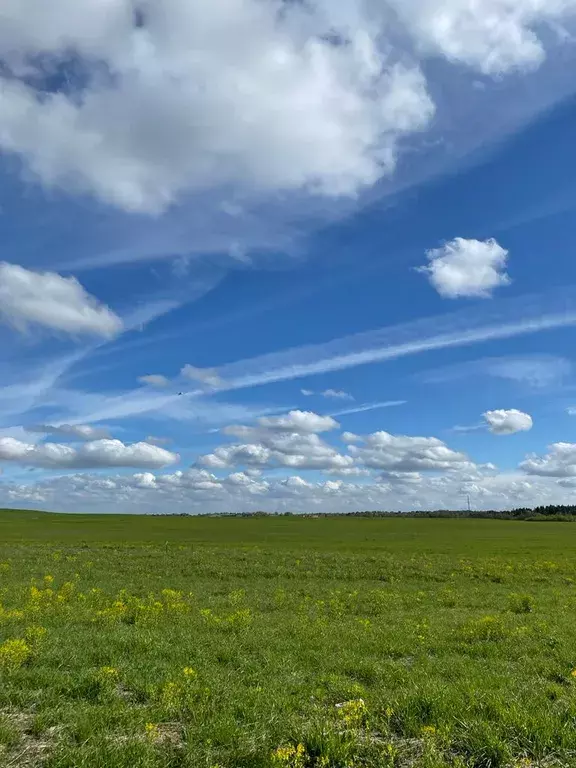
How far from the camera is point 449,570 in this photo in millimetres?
40438

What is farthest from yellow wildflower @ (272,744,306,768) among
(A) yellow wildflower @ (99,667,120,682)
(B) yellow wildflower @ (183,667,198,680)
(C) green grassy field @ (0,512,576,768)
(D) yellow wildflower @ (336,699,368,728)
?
(A) yellow wildflower @ (99,667,120,682)

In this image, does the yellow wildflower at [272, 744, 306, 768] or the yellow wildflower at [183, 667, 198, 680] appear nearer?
the yellow wildflower at [272, 744, 306, 768]

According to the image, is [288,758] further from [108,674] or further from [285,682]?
[108,674]

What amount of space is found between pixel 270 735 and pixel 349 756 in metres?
1.31

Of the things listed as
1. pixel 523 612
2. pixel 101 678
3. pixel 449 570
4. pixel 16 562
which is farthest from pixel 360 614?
pixel 16 562

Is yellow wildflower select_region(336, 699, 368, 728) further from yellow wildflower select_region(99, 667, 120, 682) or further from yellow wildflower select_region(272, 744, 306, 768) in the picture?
yellow wildflower select_region(99, 667, 120, 682)

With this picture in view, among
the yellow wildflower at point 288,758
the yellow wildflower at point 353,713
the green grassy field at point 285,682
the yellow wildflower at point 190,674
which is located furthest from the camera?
the yellow wildflower at point 190,674

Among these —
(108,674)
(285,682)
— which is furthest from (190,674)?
(285,682)

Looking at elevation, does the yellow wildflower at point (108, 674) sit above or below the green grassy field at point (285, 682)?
above

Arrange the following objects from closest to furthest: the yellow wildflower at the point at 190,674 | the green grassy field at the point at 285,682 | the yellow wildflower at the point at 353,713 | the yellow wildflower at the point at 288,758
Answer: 1. the yellow wildflower at the point at 288,758
2. the green grassy field at the point at 285,682
3. the yellow wildflower at the point at 353,713
4. the yellow wildflower at the point at 190,674

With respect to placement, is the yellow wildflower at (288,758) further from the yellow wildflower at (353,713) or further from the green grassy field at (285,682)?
the yellow wildflower at (353,713)

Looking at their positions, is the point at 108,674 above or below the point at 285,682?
above

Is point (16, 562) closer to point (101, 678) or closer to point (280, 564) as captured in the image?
point (280, 564)

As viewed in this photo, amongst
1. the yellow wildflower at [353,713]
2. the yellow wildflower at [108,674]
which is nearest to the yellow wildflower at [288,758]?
the yellow wildflower at [353,713]
